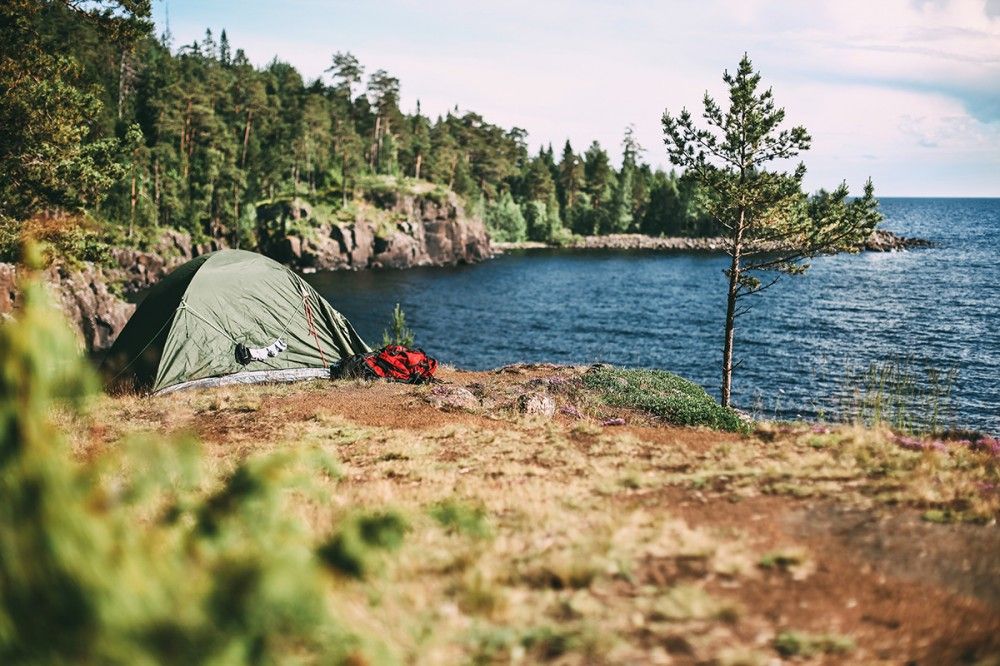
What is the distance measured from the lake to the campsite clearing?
41.3 ft

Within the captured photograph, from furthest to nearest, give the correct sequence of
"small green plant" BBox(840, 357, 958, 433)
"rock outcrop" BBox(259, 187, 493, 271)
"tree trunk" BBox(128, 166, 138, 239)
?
"rock outcrop" BBox(259, 187, 493, 271), "tree trunk" BBox(128, 166, 138, 239), "small green plant" BBox(840, 357, 958, 433)

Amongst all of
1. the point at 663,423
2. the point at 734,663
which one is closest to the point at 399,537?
the point at 734,663

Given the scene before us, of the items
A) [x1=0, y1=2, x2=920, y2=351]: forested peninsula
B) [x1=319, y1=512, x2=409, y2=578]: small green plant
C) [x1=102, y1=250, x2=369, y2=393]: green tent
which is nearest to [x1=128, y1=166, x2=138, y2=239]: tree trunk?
[x1=0, y1=2, x2=920, y2=351]: forested peninsula

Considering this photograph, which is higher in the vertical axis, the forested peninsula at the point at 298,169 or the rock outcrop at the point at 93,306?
the forested peninsula at the point at 298,169

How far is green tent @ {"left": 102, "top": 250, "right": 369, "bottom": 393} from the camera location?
60.8 ft

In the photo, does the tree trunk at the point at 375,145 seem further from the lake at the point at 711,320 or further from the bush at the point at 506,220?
the lake at the point at 711,320

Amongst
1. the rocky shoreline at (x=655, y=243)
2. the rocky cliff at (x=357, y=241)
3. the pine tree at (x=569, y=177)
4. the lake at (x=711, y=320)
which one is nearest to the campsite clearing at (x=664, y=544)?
the lake at (x=711, y=320)

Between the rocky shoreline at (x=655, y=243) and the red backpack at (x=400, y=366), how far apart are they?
306 ft

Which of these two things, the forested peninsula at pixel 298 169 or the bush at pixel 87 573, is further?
the forested peninsula at pixel 298 169

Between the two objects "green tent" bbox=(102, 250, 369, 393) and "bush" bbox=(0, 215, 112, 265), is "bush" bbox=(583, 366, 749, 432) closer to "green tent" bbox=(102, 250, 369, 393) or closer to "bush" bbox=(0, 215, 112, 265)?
"green tent" bbox=(102, 250, 369, 393)

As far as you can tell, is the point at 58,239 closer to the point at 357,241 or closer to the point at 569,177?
the point at 357,241

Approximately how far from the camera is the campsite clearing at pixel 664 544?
4477mm

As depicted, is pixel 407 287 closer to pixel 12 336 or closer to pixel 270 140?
pixel 270 140

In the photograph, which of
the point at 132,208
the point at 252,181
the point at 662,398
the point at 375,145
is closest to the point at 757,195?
the point at 662,398
